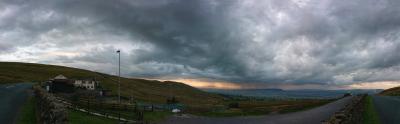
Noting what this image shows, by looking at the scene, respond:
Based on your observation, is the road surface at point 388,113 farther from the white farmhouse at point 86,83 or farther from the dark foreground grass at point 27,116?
the white farmhouse at point 86,83

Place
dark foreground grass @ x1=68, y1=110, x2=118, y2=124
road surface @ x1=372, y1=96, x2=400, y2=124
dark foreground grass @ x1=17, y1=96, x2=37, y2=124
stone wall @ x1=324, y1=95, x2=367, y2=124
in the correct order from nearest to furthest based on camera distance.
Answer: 1. stone wall @ x1=324, y1=95, x2=367, y2=124
2. dark foreground grass @ x1=17, y1=96, x2=37, y2=124
3. dark foreground grass @ x1=68, y1=110, x2=118, y2=124
4. road surface @ x1=372, y1=96, x2=400, y2=124

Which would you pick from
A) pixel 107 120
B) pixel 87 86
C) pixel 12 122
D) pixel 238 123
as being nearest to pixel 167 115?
pixel 238 123

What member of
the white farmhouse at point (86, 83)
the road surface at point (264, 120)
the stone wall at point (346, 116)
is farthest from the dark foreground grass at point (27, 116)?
the white farmhouse at point (86, 83)

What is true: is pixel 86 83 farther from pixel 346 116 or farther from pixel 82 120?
pixel 346 116


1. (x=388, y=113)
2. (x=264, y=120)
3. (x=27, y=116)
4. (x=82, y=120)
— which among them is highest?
(x=27, y=116)

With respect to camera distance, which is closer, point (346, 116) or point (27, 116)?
point (346, 116)

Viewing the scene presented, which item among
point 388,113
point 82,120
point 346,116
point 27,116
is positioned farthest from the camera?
point 388,113

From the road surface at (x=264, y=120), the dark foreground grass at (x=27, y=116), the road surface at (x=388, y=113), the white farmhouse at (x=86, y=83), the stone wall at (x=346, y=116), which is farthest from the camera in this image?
the white farmhouse at (x=86, y=83)

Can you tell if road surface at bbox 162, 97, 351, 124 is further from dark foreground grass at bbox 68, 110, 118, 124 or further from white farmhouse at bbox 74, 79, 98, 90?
white farmhouse at bbox 74, 79, 98, 90

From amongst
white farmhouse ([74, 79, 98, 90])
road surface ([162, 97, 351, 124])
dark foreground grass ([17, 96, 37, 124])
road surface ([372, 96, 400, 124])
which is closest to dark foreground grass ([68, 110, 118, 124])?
dark foreground grass ([17, 96, 37, 124])

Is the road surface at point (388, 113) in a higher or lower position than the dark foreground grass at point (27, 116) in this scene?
lower

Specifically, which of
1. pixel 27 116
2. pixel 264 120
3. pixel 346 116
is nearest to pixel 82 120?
pixel 27 116

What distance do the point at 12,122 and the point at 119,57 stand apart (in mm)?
67954

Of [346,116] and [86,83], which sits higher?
[86,83]
